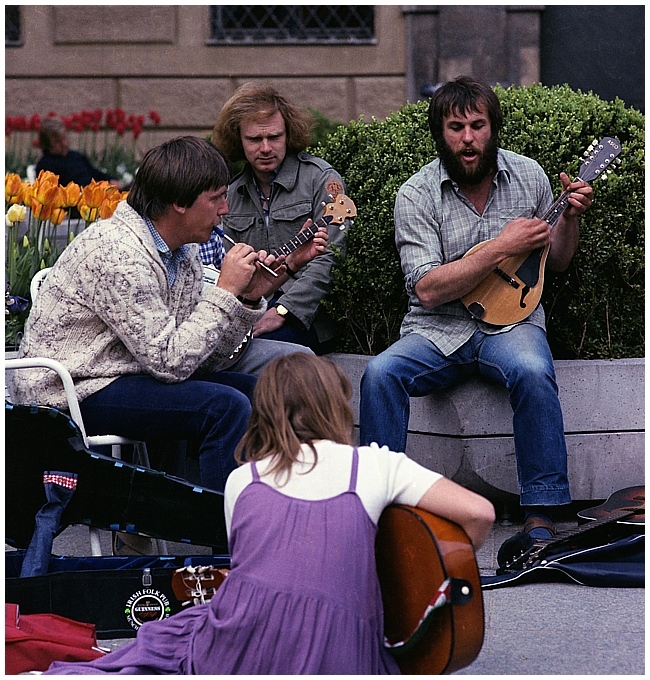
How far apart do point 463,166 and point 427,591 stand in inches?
84.3

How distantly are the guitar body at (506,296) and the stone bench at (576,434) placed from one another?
26cm

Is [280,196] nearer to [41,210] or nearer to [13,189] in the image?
[41,210]

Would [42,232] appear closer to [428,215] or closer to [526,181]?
[428,215]

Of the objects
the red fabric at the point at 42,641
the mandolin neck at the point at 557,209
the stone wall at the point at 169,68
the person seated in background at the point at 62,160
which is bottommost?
the red fabric at the point at 42,641

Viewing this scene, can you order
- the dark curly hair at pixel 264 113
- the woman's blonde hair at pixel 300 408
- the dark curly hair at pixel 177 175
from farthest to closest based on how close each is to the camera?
1. the dark curly hair at pixel 264 113
2. the dark curly hair at pixel 177 175
3. the woman's blonde hair at pixel 300 408

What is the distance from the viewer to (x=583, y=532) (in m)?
3.90

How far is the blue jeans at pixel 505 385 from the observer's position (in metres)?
4.01

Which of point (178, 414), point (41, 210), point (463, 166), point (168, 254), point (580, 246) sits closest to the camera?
point (178, 414)

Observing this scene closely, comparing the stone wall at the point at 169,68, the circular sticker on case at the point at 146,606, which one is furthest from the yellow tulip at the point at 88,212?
the stone wall at the point at 169,68

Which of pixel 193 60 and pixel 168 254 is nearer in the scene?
pixel 168 254

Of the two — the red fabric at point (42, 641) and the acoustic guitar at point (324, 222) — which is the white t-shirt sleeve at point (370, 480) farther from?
the acoustic guitar at point (324, 222)

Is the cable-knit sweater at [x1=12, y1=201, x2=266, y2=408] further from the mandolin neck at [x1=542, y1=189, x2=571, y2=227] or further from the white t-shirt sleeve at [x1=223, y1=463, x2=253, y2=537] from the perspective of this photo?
the mandolin neck at [x1=542, y1=189, x2=571, y2=227]

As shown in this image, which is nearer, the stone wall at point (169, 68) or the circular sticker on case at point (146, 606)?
→ the circular sticker on case at point (146, 606)

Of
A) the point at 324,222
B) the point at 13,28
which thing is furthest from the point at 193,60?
the point at 324,222
